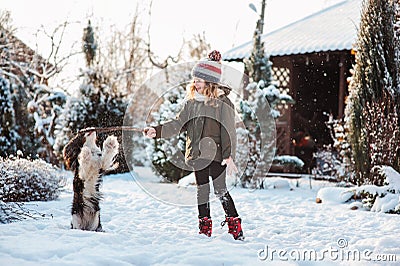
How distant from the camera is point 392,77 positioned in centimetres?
720

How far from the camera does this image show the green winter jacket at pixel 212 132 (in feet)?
14.4

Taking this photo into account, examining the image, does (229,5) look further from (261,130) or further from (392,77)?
(392,77)

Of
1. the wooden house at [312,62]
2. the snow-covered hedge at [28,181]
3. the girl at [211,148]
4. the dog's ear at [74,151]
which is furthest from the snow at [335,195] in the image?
the dog's ear at [74,151]

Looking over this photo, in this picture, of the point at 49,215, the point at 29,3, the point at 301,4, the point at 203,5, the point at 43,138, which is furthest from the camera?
the point at 301,4

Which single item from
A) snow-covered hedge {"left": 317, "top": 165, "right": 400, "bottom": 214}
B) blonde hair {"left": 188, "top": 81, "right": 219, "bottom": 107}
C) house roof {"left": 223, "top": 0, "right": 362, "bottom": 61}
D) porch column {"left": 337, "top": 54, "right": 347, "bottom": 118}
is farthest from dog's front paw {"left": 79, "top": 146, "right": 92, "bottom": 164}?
porch column {"left": 337, "top": 54, "right": 347, "bottom": 118}

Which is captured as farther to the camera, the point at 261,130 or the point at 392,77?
the point at 261,130

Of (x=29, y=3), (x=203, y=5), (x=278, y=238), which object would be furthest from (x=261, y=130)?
(x=203, y=5)

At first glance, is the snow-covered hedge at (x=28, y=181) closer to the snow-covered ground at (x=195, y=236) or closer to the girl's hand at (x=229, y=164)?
the snow-covered ground at (x=195, y=236)

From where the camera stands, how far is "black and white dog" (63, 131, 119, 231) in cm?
409

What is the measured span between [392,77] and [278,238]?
391cm

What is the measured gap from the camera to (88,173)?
13.4ft

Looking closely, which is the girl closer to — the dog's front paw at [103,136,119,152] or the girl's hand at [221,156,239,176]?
the girl's hand at [221,156,239,176]

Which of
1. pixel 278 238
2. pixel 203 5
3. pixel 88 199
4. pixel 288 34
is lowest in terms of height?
pixel 278 238

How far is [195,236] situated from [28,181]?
10.1ft
